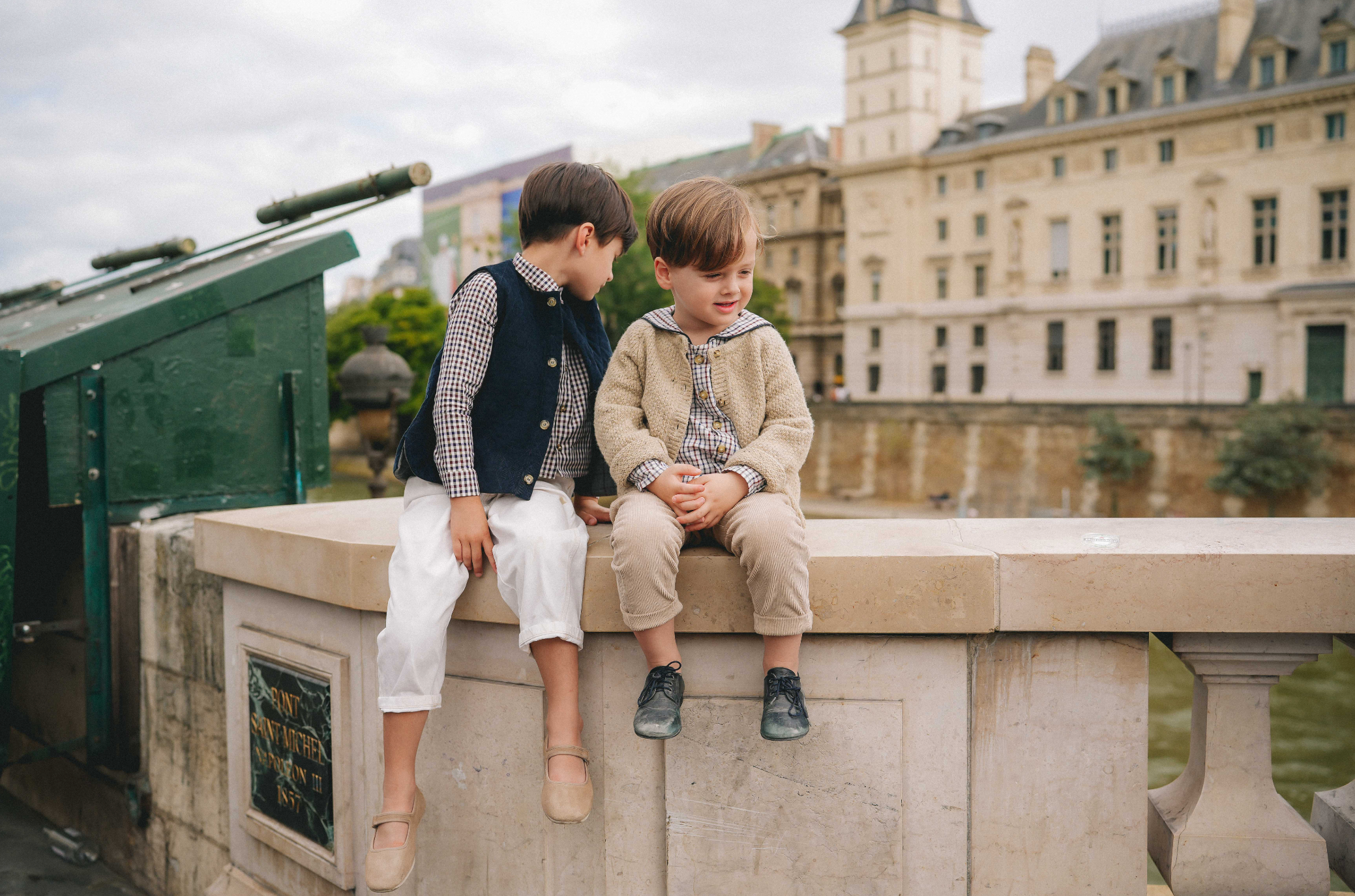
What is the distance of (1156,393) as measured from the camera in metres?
35.9

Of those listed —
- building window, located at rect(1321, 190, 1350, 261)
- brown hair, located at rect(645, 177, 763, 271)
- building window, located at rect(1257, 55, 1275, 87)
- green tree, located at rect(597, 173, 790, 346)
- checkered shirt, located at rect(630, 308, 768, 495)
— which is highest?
building window, located at rect(1257, 55, 1275, 87)

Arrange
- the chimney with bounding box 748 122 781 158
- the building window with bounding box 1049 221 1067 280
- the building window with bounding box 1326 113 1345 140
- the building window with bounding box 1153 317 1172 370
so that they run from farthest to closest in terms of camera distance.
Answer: the chimney with bounding box 748 122 781 158 → the building window with bounding box 1049 221 1067 280 → the building window with bounding box 1153 317 1172 370 → the building window with bounding box 1326 113 1345 140

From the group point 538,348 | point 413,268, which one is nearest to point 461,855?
point 538,348

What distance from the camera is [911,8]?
4153 cm

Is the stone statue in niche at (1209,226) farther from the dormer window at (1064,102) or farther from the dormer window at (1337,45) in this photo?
the dormer window at (1064,102)

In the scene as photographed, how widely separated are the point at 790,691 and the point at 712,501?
404 mm

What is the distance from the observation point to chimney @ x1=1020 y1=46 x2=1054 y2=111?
1603 inches

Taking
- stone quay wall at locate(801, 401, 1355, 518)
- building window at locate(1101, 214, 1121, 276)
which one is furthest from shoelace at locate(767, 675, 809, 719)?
building window at locate(1101, 214, 1121, 276)

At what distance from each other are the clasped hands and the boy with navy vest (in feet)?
0.70

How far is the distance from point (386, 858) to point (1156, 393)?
3810cm

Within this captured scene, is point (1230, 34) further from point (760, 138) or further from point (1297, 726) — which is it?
point (1297, 726)

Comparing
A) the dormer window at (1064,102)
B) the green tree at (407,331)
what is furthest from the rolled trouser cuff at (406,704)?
the dormer window at (1064,102)

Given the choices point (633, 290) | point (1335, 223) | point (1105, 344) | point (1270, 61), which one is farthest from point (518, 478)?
point (1270, 61)

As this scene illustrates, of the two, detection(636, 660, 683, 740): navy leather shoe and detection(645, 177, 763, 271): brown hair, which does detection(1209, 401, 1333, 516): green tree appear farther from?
detection(636, 660, 683, 740): navy leather shoe
